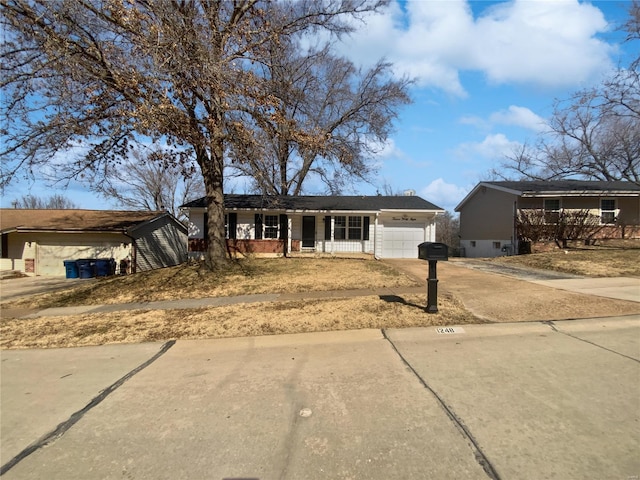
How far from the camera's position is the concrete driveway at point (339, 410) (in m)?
2.90

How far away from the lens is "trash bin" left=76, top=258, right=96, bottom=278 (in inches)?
804

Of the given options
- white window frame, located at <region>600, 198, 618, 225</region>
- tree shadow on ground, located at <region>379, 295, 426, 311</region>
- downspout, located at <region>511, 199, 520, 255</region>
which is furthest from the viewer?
white window frame, located at <region>600, 198, 618, 225</region>

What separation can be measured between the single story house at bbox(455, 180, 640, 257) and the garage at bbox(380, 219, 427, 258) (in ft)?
16.4

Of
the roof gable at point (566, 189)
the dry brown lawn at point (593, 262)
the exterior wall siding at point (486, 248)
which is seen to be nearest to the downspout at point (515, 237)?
the exterior wall siding at point (486, 248)

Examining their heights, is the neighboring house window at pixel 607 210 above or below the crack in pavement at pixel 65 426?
above

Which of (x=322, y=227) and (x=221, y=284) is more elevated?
(x=322, y=227)

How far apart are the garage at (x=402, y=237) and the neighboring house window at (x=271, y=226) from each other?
5.99 m

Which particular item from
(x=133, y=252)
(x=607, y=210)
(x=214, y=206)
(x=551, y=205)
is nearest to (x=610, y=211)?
(x=607, y=210)

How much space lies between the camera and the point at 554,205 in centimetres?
2244

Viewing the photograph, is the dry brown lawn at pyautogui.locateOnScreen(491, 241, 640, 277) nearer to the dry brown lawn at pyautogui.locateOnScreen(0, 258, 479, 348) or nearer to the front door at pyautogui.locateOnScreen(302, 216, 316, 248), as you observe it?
the dry brown lawn at pyautogui.locateOnScreen(0, 258, 479, 348)

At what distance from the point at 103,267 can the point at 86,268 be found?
797mm

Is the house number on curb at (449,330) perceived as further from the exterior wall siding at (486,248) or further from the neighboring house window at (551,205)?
the neighboring house window at (551,205)

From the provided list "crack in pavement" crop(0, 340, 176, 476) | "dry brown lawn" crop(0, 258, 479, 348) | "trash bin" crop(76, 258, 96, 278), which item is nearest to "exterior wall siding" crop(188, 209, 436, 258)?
"trash bin" crop(76, 258, 96, 278)

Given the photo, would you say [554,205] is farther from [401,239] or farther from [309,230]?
[309,230]
